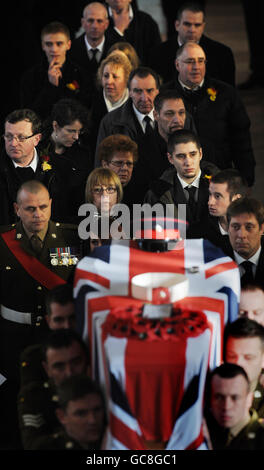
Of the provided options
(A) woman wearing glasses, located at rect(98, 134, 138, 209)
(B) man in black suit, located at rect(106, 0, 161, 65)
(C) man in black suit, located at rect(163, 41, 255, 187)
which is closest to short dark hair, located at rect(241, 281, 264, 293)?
(A) woman wearing glasses, located at rect(98, 134, 138, 209)

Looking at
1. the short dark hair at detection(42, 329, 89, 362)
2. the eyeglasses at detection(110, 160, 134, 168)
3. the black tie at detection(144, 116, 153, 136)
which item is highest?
the black tie at detection(144, 116, 153, 136)

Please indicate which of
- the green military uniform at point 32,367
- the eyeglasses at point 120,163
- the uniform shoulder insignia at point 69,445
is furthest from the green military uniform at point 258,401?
the eyeglasses at point 120,163

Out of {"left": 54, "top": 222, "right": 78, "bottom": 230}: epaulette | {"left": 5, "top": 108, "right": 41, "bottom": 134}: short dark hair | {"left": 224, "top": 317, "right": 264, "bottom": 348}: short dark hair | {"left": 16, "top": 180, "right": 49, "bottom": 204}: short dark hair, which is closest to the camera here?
{"left": 224, "top": 317, "right": 264, "bottom": 348}: short dark hair

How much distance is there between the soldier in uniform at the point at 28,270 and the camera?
223 inches

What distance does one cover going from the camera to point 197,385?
4504mm

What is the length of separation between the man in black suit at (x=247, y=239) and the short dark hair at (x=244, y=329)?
24.3 inches

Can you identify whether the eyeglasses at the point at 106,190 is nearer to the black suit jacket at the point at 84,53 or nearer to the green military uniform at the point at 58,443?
the green military uniform at the point at 58,443

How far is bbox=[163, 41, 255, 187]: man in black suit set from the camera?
7129 millimetres

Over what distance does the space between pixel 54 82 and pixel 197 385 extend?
3824mm

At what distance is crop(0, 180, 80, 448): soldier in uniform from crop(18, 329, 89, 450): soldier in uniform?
757 mm

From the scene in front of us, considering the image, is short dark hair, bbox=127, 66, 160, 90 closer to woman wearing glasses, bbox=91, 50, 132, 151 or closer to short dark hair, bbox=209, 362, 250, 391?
woman wearing glasses, bbox=91, 50, 132, 151

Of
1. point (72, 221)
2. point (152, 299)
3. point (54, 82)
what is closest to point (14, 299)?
point (72, 221)

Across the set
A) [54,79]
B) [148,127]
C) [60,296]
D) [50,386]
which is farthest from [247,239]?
[54,79]

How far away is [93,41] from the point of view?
27.7ft
